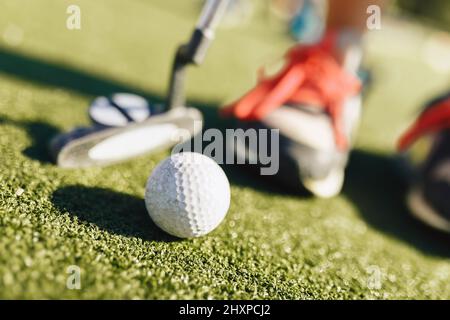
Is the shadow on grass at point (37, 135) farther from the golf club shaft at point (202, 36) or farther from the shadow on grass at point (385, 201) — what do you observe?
the shadow on grass at point (385, 201)

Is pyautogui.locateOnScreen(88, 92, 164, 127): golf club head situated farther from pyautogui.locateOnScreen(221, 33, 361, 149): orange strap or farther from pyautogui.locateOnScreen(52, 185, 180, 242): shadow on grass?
pyautogui.locateOnScreen(221, 33, 361, 149): orange strap

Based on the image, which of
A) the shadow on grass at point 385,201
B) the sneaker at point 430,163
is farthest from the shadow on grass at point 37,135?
the sneaker at point 430,163

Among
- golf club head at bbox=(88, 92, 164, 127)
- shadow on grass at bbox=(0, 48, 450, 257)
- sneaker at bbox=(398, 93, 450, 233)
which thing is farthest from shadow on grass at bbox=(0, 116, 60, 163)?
sneaker at bbox=(398, 93, 450, 233)

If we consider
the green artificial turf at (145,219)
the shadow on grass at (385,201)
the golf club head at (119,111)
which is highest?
the golf club head at (119,111)

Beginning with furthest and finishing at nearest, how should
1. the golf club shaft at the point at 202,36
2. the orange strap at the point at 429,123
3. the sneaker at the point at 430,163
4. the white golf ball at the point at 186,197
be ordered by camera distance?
the orange strap at the point at 429,123 → the sneaker at the point at 430,163 → the golf club shaft at the point at 202,36 → the white golf ball at the point at 186,197

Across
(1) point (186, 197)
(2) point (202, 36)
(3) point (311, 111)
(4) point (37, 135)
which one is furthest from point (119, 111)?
(3) point (311, 111)

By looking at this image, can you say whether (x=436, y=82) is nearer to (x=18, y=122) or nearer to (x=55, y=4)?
(x=55, y=4)
